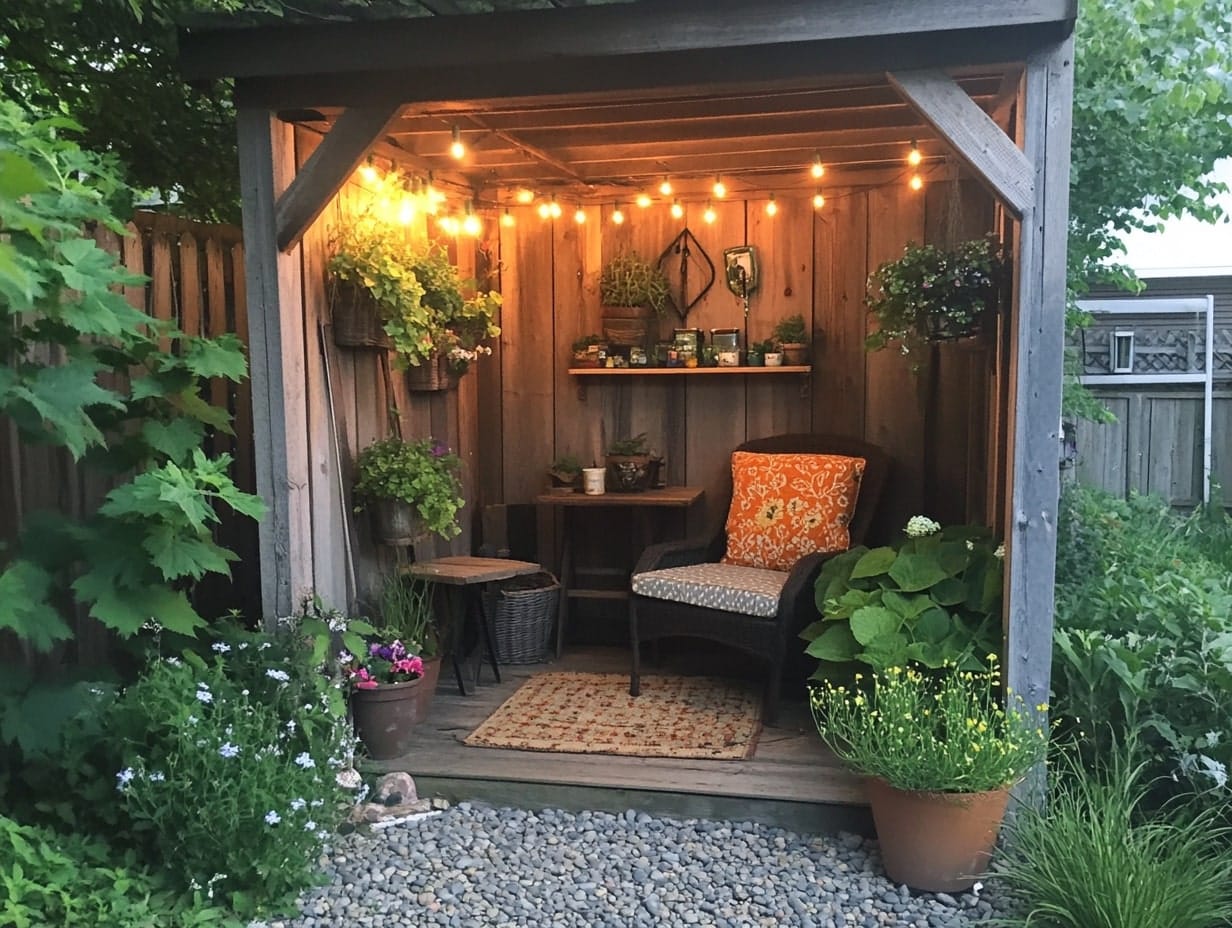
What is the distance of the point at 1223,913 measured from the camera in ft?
7.00

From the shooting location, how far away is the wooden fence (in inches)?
109

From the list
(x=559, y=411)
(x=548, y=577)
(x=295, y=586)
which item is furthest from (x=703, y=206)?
(x=295, y=586)

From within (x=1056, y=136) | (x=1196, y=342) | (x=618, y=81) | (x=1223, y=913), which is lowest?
(x=1223, y=913)

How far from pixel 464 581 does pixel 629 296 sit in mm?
1595

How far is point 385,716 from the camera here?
309 centimetres

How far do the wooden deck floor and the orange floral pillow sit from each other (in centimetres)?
84

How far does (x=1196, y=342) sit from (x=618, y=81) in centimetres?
433

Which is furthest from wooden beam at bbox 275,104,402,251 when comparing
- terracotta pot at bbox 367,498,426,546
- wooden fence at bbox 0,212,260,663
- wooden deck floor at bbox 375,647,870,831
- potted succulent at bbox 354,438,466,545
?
wooden deck floor at bbox 375,647,870,831

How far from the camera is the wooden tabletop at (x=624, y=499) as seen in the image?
4.24 metres

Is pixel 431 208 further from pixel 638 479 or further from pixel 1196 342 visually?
pixel 1196 342

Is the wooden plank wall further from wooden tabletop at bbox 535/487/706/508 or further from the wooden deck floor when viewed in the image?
the wooden deck floor

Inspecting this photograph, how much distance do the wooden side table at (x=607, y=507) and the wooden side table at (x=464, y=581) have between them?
14.2 inches

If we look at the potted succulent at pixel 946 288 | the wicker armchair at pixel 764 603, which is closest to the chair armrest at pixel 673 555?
the wicker armchair at pixel 764 603

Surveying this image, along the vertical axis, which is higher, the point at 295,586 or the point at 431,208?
the point at 431,208
